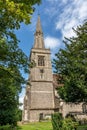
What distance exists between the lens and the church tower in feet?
185

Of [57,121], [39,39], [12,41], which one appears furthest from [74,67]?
[39,39]

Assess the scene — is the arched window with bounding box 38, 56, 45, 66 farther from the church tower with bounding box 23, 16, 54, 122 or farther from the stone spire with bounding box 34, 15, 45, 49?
the stone spire with bounding box 34, 15, 45, 49

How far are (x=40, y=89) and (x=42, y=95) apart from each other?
5.60 ft

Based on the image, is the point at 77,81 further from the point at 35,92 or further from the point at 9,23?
the point at 35,92

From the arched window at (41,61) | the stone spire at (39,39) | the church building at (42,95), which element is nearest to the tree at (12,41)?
the church building at (42,95)

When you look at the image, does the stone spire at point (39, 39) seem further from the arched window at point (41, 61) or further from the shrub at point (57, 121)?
the shrub at point (57, 121)

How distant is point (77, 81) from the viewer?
84.2 ft

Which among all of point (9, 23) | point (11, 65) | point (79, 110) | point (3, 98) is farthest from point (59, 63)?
point (79, 110)

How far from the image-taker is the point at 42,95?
58219mm

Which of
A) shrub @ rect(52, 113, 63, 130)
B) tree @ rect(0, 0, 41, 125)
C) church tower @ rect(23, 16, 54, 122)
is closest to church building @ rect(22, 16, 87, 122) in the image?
church tower @ rect(23, 16, 54, 122)

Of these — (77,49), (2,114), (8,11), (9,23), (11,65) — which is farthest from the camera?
(2,114)

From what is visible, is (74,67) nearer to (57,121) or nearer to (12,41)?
(57,121)

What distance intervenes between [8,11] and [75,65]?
715 inches

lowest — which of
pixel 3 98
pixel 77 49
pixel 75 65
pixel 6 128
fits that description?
pixel 6 128
